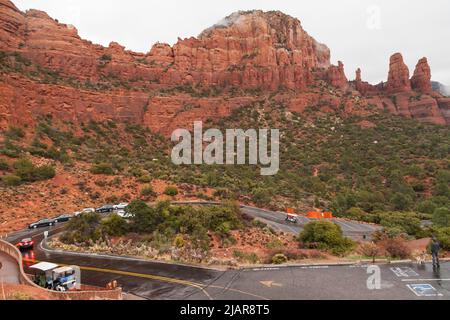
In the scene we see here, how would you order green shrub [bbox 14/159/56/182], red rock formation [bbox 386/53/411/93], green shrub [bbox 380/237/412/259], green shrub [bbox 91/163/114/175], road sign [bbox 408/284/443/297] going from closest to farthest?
road sign [bbox 408/284/443/297]
green shrub [bbox 380/237/412/259]
green shrub [bbox 14/159/56/182]
green shrub [bbox 91/163/114/175]
red rock formation [bbox 386/53/411/93]

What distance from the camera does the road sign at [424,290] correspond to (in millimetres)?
11500

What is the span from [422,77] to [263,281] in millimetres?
110594

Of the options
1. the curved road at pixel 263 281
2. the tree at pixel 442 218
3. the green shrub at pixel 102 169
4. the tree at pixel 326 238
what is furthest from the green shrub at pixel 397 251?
the green shrub at pixel 102 169

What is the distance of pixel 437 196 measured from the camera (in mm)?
42688

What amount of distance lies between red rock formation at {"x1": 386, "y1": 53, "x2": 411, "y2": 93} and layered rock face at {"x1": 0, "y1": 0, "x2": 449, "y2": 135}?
28cm

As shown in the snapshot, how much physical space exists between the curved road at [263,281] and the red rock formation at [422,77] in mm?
105095

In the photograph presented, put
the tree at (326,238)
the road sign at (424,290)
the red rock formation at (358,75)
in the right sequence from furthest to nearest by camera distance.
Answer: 1. the red rock formation at (358,75)
2. the tree at (326,238)
3. the road sign at (424,290)

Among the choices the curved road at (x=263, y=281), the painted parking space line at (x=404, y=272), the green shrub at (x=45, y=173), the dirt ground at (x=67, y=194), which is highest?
the green shrub at (x=45, y=173)

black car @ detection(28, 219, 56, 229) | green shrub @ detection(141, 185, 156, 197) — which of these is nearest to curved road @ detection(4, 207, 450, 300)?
black car @ detection(28, 219, 56, 229)

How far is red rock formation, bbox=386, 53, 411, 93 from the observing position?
324 ft

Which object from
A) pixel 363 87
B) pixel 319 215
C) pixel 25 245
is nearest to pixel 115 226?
pixel 25 245

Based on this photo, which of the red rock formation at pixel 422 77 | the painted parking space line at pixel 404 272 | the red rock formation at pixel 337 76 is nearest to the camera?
the painted parking space line at pixel 404 272

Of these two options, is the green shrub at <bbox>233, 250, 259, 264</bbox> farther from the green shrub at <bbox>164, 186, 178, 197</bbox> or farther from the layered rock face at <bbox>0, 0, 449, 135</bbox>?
the layered rock face at <bbox>0, 0, 449, 135</bbox>

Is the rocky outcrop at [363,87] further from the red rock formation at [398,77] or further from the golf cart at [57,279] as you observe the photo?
the golf cart at [57,279]
